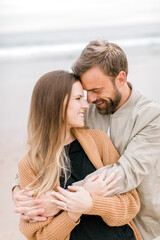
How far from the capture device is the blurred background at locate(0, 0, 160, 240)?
17.8ft

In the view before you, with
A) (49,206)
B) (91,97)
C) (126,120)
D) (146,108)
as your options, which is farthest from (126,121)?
(49,206)

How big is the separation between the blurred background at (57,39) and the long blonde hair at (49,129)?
10.3 feet

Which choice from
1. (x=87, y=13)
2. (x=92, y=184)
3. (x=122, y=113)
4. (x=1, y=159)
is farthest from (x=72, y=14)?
(x=92, y=184)

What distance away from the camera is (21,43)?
692 cm

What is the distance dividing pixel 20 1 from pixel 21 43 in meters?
1.29

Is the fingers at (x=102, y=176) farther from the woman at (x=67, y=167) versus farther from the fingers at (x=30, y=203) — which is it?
the fingers at (x=30, y=203)

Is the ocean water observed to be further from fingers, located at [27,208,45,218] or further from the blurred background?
fingers, located at [27,208,45,218]

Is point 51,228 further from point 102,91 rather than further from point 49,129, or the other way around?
point 102,91

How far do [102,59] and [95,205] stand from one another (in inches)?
30.5

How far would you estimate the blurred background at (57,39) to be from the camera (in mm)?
5418

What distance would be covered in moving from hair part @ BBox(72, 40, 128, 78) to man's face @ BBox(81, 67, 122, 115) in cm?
3

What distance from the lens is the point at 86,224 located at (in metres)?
1.28

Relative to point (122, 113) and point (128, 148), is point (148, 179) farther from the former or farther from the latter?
point (122, 113)

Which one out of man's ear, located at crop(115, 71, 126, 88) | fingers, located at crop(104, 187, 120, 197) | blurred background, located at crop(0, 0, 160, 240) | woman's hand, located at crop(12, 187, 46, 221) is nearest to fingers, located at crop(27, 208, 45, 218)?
woman's hand, located at crop(12, 187, 46, 221)
